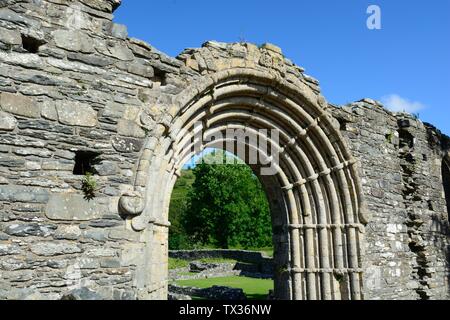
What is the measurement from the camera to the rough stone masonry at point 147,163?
436 cm

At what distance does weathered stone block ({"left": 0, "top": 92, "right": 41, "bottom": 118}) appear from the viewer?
4324 mm

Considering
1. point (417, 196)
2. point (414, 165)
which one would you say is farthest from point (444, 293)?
point (414, 165)

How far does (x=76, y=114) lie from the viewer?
4.73 metres

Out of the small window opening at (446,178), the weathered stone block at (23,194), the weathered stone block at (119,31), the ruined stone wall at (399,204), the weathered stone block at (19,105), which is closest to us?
the weathered stone block at (23,194)

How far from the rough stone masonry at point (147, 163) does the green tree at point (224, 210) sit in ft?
75.7

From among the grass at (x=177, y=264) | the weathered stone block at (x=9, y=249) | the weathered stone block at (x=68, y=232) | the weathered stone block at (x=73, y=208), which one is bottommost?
the grass at (x=177, y=264)

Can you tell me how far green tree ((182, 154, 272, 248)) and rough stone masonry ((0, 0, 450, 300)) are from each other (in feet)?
75.7

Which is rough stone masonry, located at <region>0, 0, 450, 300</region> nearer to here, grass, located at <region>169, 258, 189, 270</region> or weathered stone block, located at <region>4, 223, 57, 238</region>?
weathered stone block, located at <region>4, 223, 57, 238</region>

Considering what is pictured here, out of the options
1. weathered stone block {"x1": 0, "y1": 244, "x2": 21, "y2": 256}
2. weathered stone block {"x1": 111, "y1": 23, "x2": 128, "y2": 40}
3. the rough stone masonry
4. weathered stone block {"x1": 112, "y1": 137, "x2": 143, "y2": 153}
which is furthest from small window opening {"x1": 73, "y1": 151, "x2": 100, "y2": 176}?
weathered stone block {"x1": 111, "y1": 23, "x2": 128, "y2": 40}

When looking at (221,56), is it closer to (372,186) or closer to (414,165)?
(372,186)

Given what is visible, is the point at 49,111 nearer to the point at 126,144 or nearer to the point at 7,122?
the point at 7,122

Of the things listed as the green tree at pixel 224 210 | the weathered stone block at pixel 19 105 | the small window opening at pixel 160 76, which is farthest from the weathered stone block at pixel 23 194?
the green tree at pixel 224 210

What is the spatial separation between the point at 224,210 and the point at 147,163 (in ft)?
86.4

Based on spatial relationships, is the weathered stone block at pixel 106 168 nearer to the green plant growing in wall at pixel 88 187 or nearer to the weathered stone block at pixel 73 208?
the green plant growing in wall at pixel 88 187
